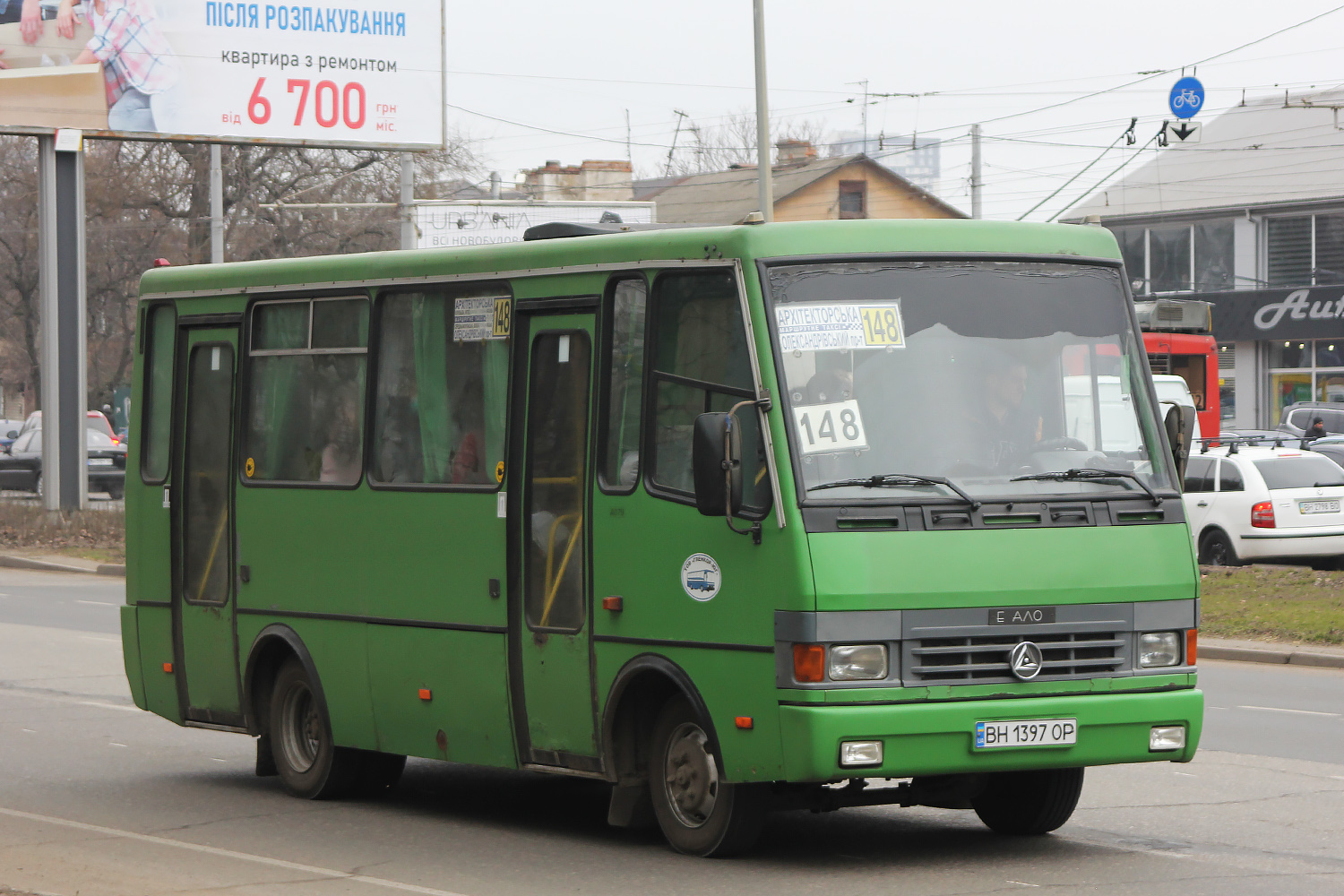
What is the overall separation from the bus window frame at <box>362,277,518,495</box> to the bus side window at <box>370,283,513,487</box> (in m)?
0.01

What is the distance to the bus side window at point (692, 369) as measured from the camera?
791 centimetres

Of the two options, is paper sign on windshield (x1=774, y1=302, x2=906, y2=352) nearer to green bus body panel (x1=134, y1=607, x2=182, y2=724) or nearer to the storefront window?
green bus body panel (x1=134, y1=607, x2=182, y2=724)

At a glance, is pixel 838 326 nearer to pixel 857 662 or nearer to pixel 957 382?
pixel 957 382

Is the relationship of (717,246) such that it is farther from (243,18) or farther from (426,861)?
(243,18)

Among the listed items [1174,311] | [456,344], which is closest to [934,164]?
[1174,311]

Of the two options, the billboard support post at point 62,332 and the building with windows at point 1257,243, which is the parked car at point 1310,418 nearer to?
the building with windows at point 1257,243

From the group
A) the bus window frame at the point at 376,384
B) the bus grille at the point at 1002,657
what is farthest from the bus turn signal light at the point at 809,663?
the bus window frame at the point at 376,384

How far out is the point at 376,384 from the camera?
1003 cm

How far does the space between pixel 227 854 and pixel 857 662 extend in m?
2.99

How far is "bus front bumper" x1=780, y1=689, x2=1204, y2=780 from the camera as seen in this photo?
7.42 m

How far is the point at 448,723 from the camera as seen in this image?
9.40 metres

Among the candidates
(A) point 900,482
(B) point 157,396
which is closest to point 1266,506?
(B) point 157,396

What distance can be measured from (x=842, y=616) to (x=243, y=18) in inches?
1101

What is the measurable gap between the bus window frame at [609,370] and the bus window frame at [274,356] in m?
1.85
